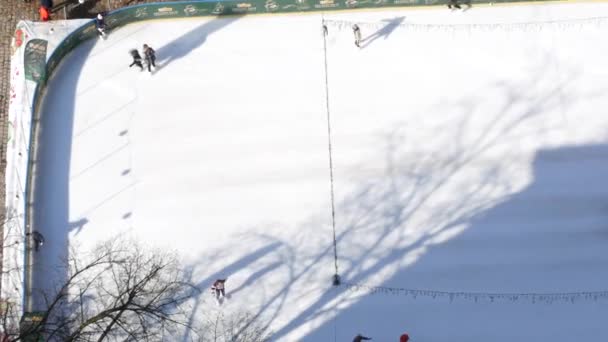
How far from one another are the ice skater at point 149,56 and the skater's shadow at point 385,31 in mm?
7469

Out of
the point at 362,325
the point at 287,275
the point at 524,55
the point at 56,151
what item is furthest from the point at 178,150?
the point at 524,55

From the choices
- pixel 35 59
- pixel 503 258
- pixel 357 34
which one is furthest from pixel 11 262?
pixel 503 258

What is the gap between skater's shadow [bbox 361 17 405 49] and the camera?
1109 inches

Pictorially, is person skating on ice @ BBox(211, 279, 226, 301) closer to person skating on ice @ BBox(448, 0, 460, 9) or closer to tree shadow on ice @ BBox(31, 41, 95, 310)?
tree shadow on ice @ BBox(31, 41, 95, 310)

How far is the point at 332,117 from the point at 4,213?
37.3ft

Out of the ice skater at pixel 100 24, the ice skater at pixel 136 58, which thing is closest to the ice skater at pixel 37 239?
the ice skater at pixel 136 58

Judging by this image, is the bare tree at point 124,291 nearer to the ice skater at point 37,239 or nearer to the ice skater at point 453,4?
the ice skater at point 37,239

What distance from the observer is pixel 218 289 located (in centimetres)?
2361

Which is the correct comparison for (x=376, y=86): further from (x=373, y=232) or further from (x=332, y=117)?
(x=373, y=232)

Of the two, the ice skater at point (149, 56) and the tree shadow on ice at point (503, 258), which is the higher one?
the ice skater at point (149, 56)

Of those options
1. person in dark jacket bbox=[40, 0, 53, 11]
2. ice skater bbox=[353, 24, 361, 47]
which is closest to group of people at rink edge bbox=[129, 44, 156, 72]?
person in dark jacket bbox=[40, 0, 53, 11]

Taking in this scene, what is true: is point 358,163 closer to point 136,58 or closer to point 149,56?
point 149,56

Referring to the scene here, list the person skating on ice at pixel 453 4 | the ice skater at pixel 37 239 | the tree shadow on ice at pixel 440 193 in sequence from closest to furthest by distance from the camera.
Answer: the tree shadow on ice at pixel 440 193, the ice skater at pixel 37 239, the person skating on ice at pixel 453 4

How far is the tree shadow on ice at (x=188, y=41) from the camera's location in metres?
28.0
